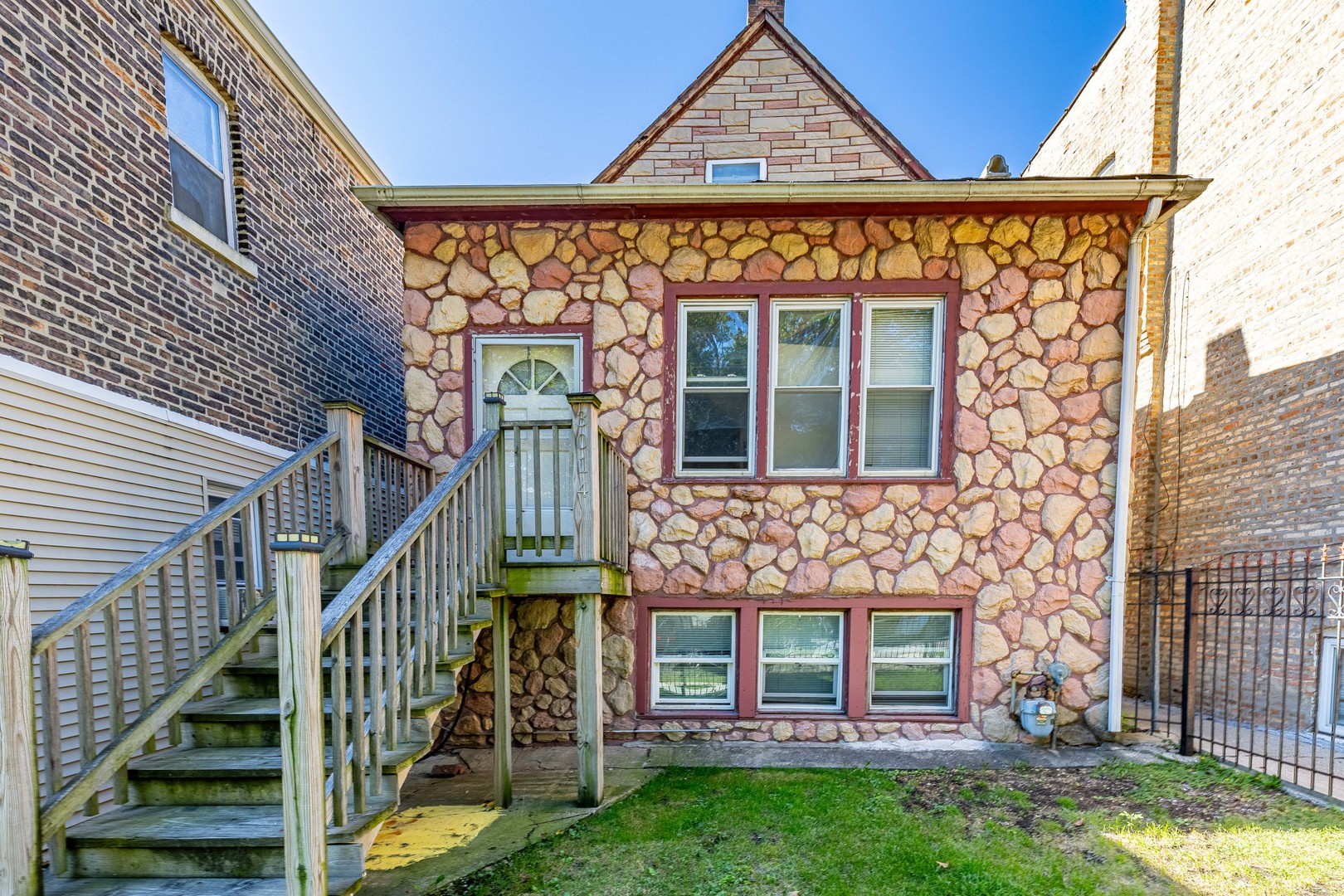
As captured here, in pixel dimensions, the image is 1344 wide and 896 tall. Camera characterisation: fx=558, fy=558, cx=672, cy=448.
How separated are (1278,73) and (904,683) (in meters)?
7.12

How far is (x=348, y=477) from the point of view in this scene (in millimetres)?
3787

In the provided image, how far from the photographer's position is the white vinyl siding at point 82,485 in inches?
125

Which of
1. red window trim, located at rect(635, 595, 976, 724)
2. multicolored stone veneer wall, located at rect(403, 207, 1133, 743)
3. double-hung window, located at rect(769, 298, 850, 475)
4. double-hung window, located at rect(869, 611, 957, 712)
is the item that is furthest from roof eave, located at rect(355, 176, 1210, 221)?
double-hung window, located at rect(869, 611, 957, 712)

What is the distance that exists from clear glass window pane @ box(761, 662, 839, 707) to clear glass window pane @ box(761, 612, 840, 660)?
0.10 meters

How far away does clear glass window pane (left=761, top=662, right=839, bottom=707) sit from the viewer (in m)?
5.03

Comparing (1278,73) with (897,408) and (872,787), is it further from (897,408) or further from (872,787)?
(872,787)

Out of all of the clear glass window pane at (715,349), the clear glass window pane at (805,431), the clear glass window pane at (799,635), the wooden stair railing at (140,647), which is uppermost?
the clear glass window pane at (715,349)

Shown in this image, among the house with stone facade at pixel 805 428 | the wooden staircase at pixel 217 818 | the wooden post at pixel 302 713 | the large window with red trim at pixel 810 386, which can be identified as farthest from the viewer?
the large window with red trim at pixel 810 386

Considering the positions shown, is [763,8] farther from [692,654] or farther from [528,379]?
[692,654]

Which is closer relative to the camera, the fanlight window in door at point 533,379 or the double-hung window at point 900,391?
the double-hung window at point 900,391

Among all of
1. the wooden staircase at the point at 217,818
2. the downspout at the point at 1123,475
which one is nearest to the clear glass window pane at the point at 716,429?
the wooden staircase at the point at 217,818

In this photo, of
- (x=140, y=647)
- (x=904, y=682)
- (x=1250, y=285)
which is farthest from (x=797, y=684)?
(x=1250, y=285)

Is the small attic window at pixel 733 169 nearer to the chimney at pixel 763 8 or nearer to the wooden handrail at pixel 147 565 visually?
the chimney at pixel 763 8

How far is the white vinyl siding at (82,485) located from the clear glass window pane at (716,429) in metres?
3.94
